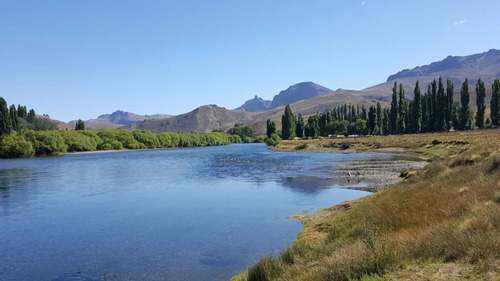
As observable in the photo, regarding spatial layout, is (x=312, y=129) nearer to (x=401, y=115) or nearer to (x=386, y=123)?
(x=386, y=123)

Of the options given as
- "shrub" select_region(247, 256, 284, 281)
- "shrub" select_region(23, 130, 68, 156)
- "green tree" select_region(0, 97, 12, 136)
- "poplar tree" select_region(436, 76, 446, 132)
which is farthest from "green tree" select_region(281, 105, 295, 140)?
"shrub" select_region(247, 256, 284, 281)

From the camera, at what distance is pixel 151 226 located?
2561 centimetres

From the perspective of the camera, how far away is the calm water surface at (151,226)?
58.0ft

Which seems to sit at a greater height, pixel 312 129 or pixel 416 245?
pixel 312 129

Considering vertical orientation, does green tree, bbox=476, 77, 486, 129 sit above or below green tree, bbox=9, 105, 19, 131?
below

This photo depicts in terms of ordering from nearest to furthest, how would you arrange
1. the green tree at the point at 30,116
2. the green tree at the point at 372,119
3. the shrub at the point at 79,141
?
1. the shrub at the point at 79,141
2. the green tree at the point at 372,119
3. the green tree at the point at 30,116

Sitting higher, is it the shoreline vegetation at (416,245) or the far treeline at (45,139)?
the far treeline at (45,139)

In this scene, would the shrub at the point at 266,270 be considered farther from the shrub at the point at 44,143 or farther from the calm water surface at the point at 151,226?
the shrub at the point at 44,143

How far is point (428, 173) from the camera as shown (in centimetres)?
2773

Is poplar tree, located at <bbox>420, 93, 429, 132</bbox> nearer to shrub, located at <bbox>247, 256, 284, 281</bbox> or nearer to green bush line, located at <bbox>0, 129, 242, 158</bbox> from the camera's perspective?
shrub, located at <bbox>247, 256, 284, 281</bbox>

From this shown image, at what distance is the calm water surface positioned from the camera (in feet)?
58.0

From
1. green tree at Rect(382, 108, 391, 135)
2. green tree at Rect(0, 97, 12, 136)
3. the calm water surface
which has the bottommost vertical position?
the calm water surface

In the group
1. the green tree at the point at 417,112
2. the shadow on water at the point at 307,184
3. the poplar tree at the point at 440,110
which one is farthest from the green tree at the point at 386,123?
the shadow on water at the point at 307,184

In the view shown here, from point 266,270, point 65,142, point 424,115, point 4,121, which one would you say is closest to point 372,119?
point 424,115
